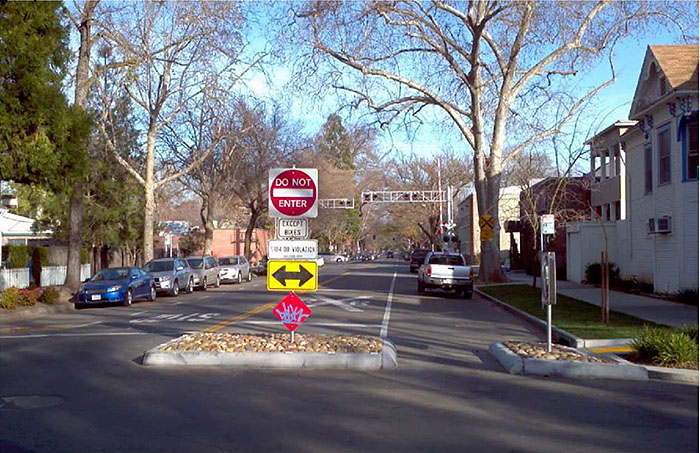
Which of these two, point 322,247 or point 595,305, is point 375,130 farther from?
point 322,247

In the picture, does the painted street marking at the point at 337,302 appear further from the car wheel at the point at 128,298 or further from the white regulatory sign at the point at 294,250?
the white regulatory sign at the point at 294,250

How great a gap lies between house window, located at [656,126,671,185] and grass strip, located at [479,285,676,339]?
16.3 ft

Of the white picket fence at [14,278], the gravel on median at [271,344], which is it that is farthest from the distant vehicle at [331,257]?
the gravel on median at [271,344]

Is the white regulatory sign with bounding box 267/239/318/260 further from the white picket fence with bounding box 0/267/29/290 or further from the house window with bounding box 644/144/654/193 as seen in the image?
the white picket fence with bounding box 0/267/29/290

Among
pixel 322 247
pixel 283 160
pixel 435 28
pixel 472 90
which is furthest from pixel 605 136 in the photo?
pixel 322 247

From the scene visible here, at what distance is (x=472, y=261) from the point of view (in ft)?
226

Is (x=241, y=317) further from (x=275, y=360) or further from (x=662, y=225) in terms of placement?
(x=662, y=225)

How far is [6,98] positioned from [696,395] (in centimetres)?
1738

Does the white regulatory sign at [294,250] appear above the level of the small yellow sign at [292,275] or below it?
above

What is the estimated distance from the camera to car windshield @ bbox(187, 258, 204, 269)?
115 ft

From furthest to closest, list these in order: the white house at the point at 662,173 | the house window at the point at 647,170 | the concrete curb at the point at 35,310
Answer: the house window at the point at 647,170 < the white house at the point at 662,173 < the concrete curb at the point at 35,310

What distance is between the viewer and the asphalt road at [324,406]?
7.30 m

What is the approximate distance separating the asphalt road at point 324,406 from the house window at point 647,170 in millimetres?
14440

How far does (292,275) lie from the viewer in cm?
1271
